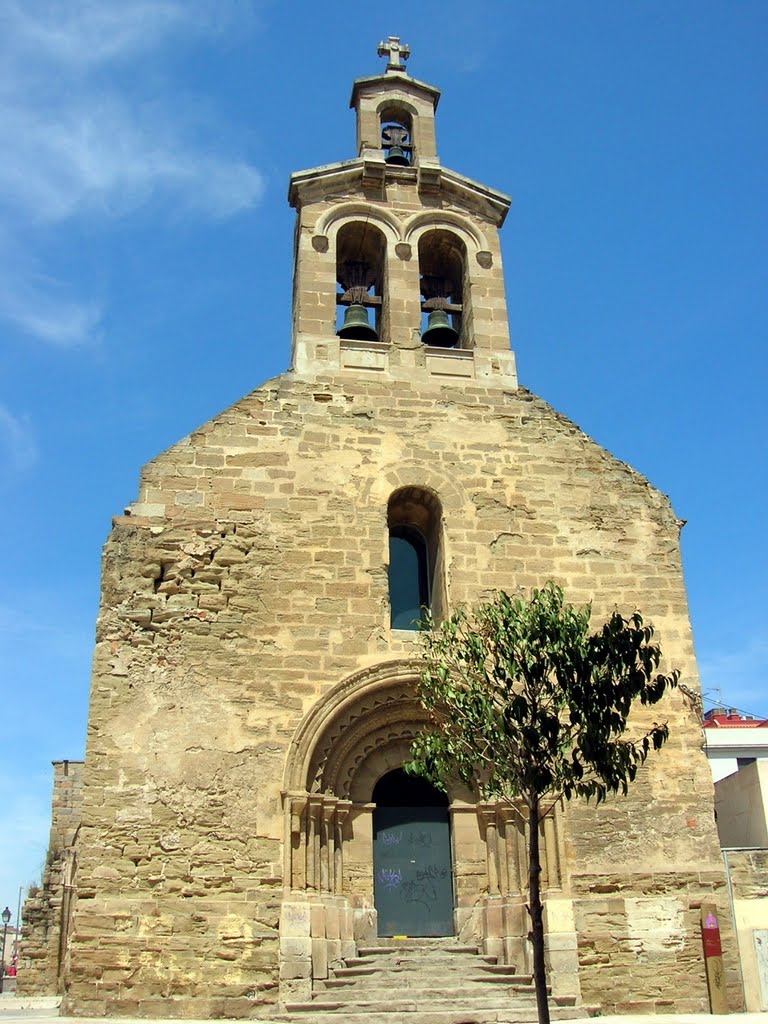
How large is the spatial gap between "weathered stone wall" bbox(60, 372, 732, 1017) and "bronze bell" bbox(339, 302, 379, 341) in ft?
2.83

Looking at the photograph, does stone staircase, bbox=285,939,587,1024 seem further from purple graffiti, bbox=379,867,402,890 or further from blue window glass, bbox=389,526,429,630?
blue window glass, bbox=389,526,429,630

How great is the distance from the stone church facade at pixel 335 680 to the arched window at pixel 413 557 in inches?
2.1

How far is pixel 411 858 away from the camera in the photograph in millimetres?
10383

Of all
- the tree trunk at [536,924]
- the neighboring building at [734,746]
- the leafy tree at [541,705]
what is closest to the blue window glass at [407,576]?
the leafy tree at [541,705]

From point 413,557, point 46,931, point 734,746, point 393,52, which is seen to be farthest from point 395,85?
point 734,746

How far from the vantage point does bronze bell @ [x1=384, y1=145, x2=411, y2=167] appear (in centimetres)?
1407

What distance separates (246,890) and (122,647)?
2743mm

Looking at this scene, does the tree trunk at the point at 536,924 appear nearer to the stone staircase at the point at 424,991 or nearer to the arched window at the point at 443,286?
the stone staircase at the point at 424,991

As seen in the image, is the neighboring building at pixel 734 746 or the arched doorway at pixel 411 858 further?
the neighboring building at pixel 734 746

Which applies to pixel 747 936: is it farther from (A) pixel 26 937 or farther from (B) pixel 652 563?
(A) pixel 26 937

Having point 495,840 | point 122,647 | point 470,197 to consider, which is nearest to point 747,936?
point 495,840

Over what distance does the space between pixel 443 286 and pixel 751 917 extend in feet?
29.2

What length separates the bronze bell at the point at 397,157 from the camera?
14.1 metres

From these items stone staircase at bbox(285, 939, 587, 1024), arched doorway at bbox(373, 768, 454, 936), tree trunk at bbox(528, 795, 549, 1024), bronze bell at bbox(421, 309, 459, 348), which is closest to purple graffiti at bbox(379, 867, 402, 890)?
arched doorway at bbox(373, 768, 454, 936)
